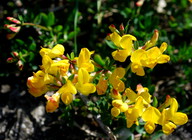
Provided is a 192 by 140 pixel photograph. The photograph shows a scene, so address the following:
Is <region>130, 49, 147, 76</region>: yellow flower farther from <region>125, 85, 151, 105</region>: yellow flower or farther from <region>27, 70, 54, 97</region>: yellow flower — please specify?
<region>27, 70, 54, 97</region>: yellow flower

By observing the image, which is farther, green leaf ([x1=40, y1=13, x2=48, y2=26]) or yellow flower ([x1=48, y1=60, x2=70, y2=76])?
green leaf ([x1=40, y1=13, x2=48, y2=26])

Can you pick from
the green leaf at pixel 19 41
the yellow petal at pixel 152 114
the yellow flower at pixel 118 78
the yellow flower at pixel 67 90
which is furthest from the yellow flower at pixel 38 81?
the green leaf at pixel 19 41

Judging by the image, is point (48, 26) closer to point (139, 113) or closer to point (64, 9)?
point (64, 9)

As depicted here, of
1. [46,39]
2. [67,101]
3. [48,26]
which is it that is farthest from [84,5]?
[67,101]

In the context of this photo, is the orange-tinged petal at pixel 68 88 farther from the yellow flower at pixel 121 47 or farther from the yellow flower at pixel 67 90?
the yellow flower at pixel 121 47

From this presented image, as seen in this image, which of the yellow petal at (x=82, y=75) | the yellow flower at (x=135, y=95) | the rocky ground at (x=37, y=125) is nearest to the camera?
the yellow petal at (x=82, y=75)

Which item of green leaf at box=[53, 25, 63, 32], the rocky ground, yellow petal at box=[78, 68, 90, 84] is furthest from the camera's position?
green leaf at box=[53, 25, 63, 32]

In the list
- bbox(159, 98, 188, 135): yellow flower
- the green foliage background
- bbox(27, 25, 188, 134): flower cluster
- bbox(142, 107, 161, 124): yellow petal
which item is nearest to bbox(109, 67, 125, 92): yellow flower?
bbox(27, 25, 188, 134): flower cluster

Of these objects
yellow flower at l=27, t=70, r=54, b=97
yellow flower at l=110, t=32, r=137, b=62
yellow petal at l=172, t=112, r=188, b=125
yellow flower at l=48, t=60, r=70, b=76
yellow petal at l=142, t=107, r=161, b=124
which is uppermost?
yellow flower at l=110, t=32, r=137, b=62

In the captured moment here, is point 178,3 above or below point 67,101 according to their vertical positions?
above
